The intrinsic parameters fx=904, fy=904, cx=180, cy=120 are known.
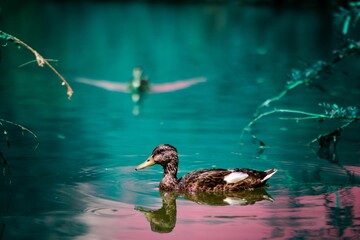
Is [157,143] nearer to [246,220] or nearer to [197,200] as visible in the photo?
[197,200]

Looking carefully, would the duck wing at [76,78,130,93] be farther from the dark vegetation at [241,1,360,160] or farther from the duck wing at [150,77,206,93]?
the dark vegetation at [241,1,360,160]

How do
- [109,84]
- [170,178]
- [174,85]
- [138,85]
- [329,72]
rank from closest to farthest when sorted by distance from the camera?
[170,178], [329,72], [138,85], [174,85], [109,84]

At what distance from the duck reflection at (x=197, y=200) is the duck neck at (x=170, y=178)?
79mm

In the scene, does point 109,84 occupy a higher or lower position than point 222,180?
higher

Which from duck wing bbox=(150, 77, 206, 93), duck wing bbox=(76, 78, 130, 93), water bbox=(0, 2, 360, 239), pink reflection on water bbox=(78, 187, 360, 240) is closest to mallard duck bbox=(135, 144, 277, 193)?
water bbox=(0, 2, 360, 239)

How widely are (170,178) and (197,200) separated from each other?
0.51m

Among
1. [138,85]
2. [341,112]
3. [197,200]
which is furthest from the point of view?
[138,85]

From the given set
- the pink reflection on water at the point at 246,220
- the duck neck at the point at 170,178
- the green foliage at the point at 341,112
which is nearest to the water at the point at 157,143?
the pink reflection on water at the point at 246,220

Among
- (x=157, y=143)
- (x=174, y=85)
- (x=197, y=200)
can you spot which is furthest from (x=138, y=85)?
(x=197, y=200)

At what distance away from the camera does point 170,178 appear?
1029cm

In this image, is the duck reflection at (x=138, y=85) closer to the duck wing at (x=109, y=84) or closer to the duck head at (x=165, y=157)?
the duck wing at (x=109, y=84)

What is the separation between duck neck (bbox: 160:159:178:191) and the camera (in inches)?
403

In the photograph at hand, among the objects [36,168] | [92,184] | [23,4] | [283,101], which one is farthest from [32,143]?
[23,4]

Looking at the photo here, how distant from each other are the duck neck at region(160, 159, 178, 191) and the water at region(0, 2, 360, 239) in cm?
15
